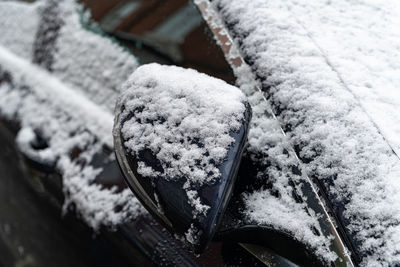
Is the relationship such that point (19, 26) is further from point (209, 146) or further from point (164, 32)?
point (209, 146)

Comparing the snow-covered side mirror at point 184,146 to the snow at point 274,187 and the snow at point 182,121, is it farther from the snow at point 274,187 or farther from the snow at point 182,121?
the snow at point 274,187

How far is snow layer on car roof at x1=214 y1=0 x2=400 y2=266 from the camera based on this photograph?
92cm

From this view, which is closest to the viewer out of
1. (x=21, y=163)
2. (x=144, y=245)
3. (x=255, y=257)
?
(x=255, y=257)

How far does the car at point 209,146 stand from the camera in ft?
2.97

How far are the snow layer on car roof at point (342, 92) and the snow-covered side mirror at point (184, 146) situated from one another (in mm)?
196

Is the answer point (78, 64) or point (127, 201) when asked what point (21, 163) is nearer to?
point (78, 64)

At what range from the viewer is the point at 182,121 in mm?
929

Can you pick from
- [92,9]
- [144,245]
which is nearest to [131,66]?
[92,9]

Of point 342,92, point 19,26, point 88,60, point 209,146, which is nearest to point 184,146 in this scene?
point 209,146

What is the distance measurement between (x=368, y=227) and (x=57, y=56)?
1477mm

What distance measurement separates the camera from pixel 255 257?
3.46 ft

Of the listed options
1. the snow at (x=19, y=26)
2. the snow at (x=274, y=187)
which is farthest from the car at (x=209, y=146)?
the snow at (x=19, y=26)

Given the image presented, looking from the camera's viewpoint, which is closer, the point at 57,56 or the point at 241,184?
the point at 241,184

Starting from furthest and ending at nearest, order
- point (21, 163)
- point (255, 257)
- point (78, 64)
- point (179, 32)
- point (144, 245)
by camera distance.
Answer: point (21, 163) < point (78, 64) < point (179, 32) < point (144, 245) < point (255, 257)
